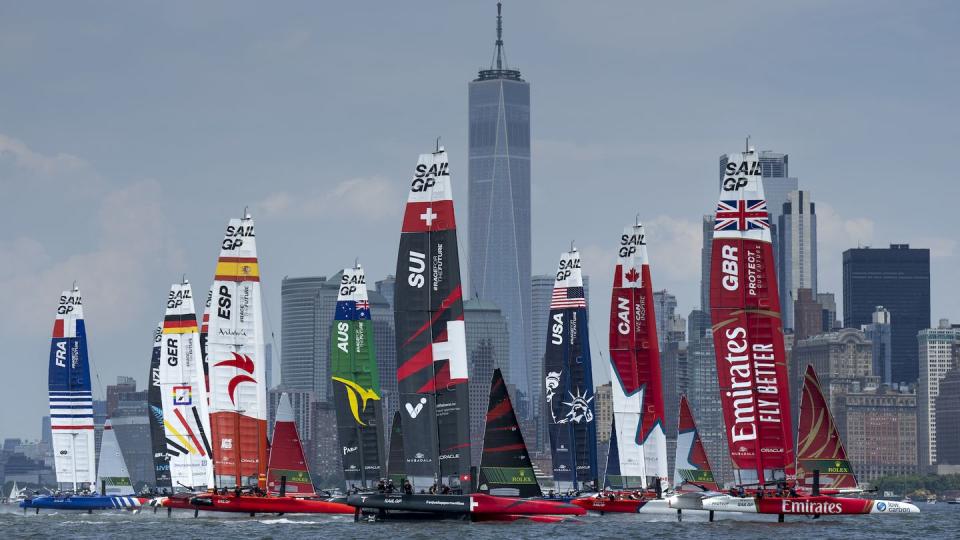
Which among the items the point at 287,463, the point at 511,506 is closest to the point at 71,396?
the point at 287,463

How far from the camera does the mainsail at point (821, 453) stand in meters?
74.1

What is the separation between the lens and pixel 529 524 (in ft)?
233

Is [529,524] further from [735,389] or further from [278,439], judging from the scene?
[278,439]

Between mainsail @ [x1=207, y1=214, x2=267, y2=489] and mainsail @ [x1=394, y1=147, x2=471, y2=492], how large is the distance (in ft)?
51.0

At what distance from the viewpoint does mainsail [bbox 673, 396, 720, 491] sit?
96.7 meters

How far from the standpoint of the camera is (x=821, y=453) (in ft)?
245

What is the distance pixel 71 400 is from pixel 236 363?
24423 mm

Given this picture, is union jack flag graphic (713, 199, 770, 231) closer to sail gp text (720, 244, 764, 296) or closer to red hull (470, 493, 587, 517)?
sail gp text (720, 244, 764, 296)

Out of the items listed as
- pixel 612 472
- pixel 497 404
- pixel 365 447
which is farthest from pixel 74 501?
pixel 497 404

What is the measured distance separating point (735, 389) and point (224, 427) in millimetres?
23338

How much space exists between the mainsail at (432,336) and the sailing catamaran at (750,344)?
10812 millimetres

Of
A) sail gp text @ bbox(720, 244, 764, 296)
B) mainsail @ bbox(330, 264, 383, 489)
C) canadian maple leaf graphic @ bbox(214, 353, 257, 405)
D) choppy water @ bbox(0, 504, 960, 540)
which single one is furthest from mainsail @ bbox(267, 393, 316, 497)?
sail gp text @ bbox(720, 244, 764, 296)

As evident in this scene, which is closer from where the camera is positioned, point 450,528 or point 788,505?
point 450,528

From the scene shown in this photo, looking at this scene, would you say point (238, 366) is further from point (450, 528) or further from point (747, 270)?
point (747, 270)
